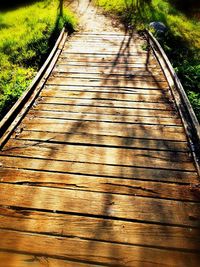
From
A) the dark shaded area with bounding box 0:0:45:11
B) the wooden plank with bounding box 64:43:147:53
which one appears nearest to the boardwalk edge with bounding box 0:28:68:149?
the wooden plank with bounding box 64:43:147:53

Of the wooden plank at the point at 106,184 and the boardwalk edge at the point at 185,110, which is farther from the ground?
the boardwalk edge at the point at 185,110

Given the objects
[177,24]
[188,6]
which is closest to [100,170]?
[177,24]

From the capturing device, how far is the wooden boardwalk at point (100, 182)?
2500mm

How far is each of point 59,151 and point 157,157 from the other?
1.24m

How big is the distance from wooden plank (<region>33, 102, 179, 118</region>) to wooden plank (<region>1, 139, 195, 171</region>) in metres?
0.93

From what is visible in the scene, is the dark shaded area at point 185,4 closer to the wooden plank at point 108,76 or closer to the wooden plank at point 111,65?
the wooden plank at point 111,65

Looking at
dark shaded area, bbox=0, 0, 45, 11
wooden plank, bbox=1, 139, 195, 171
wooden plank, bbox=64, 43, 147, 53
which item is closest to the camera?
wooden plank, bbox=1, 139, 195, 171

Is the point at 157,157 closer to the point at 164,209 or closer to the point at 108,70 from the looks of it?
the point at 164,209

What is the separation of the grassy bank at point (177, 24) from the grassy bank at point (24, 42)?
7.60 ft

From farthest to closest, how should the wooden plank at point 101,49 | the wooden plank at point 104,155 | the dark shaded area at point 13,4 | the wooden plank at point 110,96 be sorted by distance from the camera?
the dark shaded area at point 13,4 < the wooden plank at point 101,49 < the wooden plank at point 110,96 < the wooden plank at point 104,155

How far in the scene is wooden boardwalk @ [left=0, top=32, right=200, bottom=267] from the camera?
2.50 metres

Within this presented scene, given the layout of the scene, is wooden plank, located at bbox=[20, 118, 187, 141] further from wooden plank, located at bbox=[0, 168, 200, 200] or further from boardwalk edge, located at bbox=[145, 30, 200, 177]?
wooden plank, located at bbox=[0, 168, 200, 200]

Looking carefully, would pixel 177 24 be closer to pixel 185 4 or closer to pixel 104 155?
pixel 185 4

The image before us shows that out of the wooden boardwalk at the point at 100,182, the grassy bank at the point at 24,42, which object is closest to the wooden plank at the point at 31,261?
the wooden boardwalk at the point at 100,182
